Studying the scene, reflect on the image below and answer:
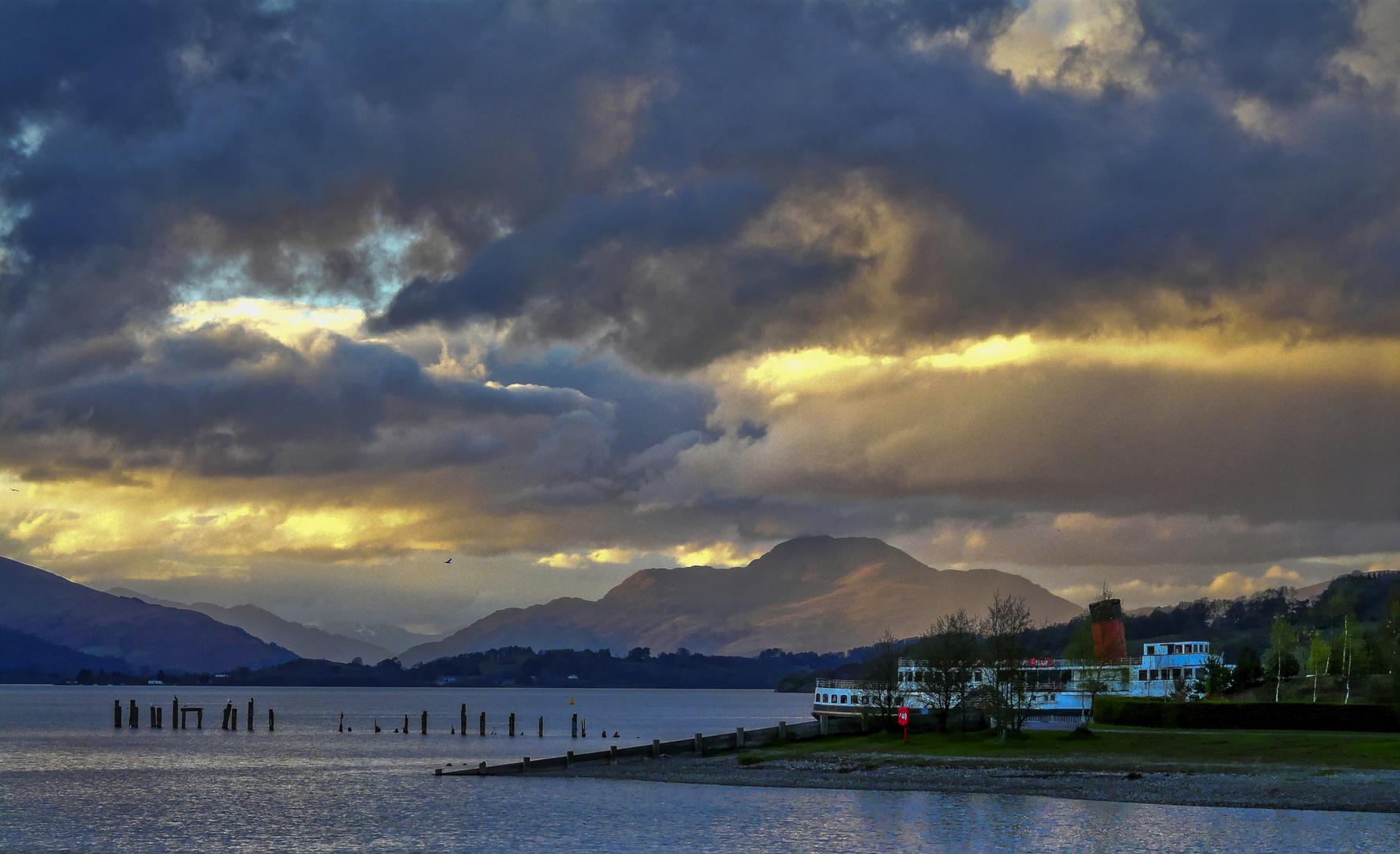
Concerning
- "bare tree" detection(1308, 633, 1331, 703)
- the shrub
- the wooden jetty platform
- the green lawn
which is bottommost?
the wooden jetty platform

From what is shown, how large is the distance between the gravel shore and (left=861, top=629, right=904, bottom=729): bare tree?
10.1 m

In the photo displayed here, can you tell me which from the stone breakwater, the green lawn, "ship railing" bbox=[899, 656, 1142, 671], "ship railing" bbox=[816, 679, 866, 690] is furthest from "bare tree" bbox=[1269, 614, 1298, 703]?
the stone breakwater

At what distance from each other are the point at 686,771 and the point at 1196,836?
37141 mm

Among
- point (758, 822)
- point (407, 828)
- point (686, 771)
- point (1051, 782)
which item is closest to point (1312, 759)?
point (1051, 782)

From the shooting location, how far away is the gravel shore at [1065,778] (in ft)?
203

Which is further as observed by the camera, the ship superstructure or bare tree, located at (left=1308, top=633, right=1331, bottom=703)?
the ship superstructure

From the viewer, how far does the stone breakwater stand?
61.9m

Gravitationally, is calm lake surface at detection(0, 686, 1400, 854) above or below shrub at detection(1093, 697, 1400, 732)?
below

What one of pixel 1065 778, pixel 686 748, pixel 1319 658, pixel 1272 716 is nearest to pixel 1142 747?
pixel 1065 778

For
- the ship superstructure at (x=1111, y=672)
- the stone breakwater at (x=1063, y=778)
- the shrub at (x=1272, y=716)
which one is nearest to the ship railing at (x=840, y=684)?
the ship superstructure at (x=1111, y=672)

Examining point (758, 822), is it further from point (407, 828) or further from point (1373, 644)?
point (1373, 644)

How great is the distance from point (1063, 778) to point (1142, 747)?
32.2ft

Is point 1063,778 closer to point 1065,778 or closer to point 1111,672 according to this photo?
point 1065,778

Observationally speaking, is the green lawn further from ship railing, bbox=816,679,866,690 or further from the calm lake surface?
ship railing, bbox=816,679,866,690
